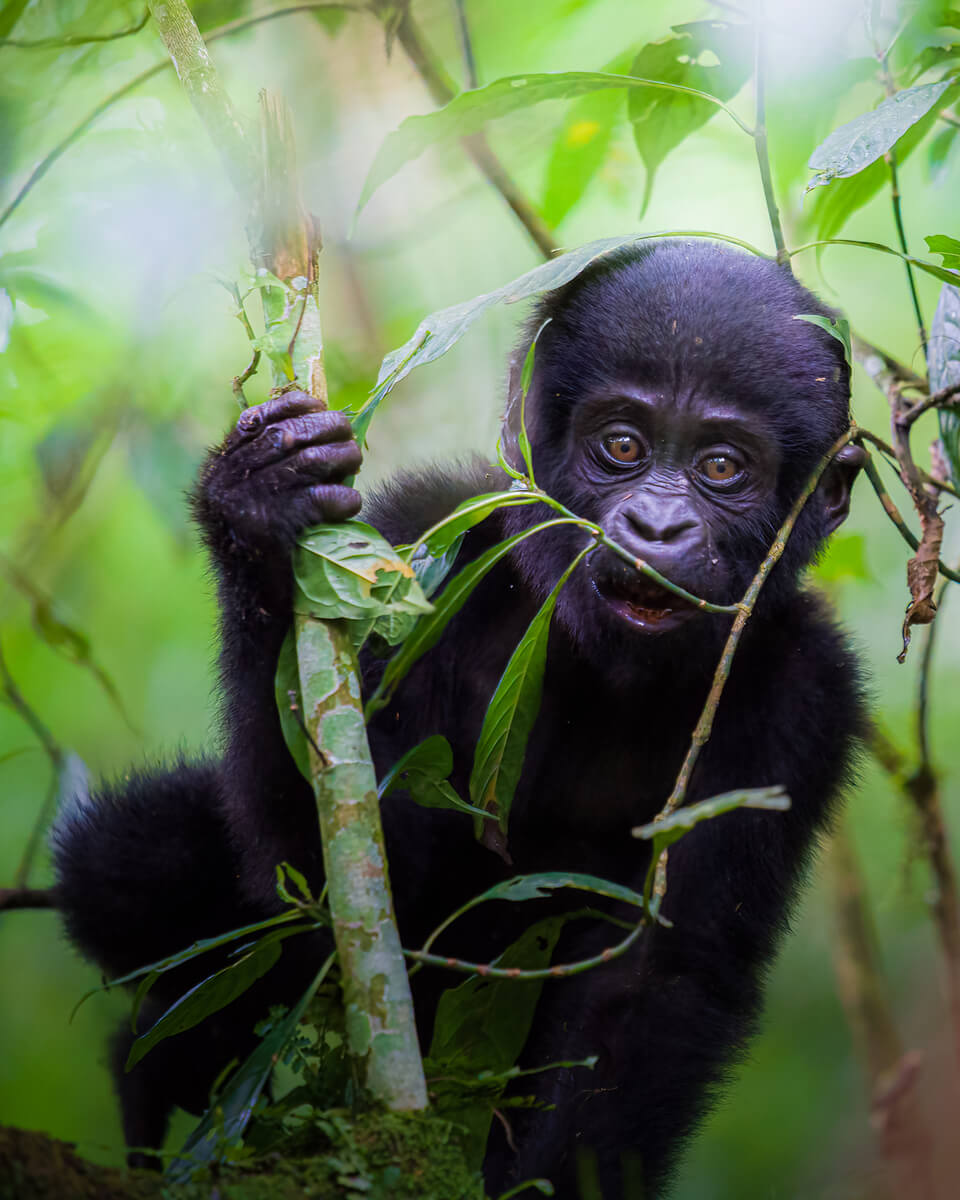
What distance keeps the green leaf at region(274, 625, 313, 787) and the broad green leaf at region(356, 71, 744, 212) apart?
2.93ft

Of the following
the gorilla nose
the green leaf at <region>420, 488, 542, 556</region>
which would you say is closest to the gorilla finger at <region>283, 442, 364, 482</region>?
the green leaf at <region>420, 488, 542, 556</region>

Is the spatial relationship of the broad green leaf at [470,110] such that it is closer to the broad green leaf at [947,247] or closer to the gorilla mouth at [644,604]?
the broad green leaf at [947,247]

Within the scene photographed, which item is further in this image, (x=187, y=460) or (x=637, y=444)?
(x=187, y=460)

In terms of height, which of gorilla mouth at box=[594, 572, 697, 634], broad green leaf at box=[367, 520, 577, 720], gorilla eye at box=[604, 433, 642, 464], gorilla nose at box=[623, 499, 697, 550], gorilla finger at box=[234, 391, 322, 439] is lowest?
gorilla mouth at box=[594, 572, 697, 634]

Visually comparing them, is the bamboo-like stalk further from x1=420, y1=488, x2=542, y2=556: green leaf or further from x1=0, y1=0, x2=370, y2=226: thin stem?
x1=0, y1=0, x2=370, y2=226: thin stem

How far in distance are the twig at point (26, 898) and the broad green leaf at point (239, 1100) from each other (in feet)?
5.48

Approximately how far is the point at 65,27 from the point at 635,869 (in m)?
2.88

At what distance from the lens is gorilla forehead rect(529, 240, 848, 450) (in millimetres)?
2598

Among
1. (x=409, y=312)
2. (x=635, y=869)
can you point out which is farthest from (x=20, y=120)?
(x=635, y=869)

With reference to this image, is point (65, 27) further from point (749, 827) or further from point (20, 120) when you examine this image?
point (749, 827)

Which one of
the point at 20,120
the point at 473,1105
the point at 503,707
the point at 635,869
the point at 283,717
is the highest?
the point at 20,120

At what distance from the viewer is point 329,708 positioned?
1.68 meters

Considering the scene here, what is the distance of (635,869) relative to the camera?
2990 millimetres

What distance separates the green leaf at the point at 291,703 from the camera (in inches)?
68.2
